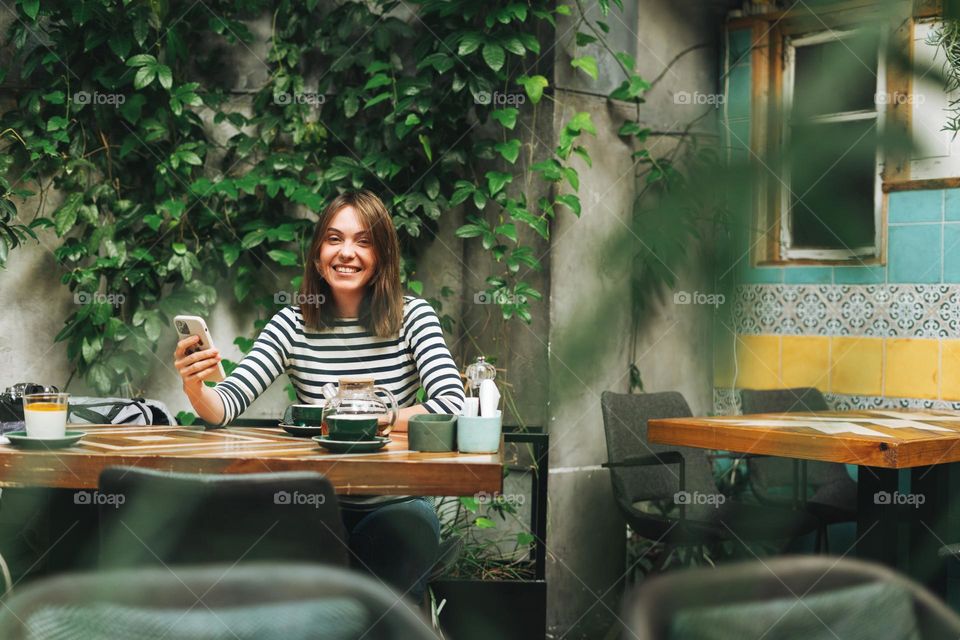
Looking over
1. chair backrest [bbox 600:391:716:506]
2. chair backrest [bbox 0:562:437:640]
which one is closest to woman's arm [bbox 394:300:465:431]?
chair backrest [bbox 600:391:716:506]

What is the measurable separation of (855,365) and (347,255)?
2.43 meters

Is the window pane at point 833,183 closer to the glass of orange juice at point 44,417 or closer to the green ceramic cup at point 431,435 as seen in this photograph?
the green ceramic cup at point 431,435

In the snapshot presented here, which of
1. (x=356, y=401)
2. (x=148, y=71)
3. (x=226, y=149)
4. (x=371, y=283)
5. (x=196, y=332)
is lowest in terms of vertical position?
(x=356, y=401)

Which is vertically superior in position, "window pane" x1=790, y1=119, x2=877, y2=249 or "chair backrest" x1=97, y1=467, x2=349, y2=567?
"window pane" x1=790, y1=119, x2=877, y2=249

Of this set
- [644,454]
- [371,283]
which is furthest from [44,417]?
[644,454]

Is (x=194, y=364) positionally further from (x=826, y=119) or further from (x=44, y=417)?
(x=826, y=119)

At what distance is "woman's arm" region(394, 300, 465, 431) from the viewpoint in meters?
2.46

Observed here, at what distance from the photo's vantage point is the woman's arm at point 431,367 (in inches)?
96.9

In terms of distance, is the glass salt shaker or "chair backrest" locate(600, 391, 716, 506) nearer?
the glass salt shaker

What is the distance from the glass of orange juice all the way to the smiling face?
2.65 ft

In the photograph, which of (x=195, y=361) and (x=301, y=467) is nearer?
(x=301, y=467)

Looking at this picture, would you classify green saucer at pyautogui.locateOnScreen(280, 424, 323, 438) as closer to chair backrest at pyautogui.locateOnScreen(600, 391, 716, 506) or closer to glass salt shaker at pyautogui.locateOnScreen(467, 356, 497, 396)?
glass salt shaker at pyautogui.locateOnScreen(467, 356, 497, 396)

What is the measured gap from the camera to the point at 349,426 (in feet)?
6.62

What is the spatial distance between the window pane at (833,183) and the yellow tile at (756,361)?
36 millimetres
